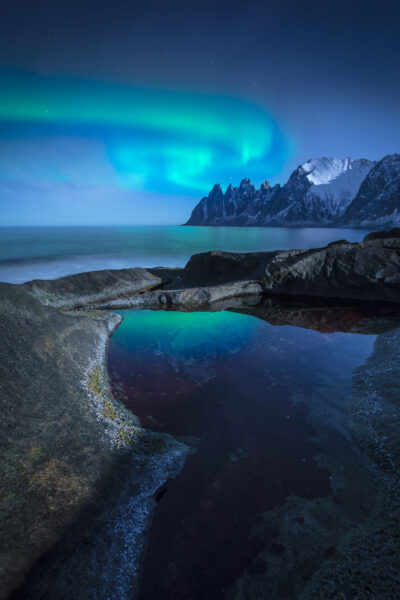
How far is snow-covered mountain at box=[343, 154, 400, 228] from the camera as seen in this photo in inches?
4892

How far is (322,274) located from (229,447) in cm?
1257

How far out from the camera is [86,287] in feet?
43.4

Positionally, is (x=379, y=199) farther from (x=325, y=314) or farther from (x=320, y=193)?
(x=325, y=314)

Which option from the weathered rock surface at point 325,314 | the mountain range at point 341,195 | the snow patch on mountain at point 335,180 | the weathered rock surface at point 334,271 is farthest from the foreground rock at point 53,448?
the snow patch on mountain at point 335,180

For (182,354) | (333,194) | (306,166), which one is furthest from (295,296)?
(306,166)

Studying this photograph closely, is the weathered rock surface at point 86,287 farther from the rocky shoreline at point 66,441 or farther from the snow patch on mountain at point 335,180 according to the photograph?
the snow patch on mountain at point 335,180

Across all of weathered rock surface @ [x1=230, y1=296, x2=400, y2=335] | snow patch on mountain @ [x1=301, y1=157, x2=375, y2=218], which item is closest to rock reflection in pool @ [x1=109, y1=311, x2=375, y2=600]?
weathered rock surface @ [x1=230, y1=296, x2=400, y2=335]

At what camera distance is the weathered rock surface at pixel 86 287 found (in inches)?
473

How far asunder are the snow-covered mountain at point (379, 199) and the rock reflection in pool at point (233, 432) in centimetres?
13912

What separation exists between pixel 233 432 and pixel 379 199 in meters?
167

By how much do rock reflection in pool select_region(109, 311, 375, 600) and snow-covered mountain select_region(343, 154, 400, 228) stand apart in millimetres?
139117

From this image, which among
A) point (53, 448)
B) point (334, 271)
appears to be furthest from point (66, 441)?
point (334, 271)

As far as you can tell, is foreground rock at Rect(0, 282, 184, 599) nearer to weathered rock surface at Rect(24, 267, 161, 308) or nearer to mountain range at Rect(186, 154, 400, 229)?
weathered rock surface at Rect(24, 267, 161, 308)

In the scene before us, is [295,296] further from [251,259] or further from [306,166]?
[306,166]
